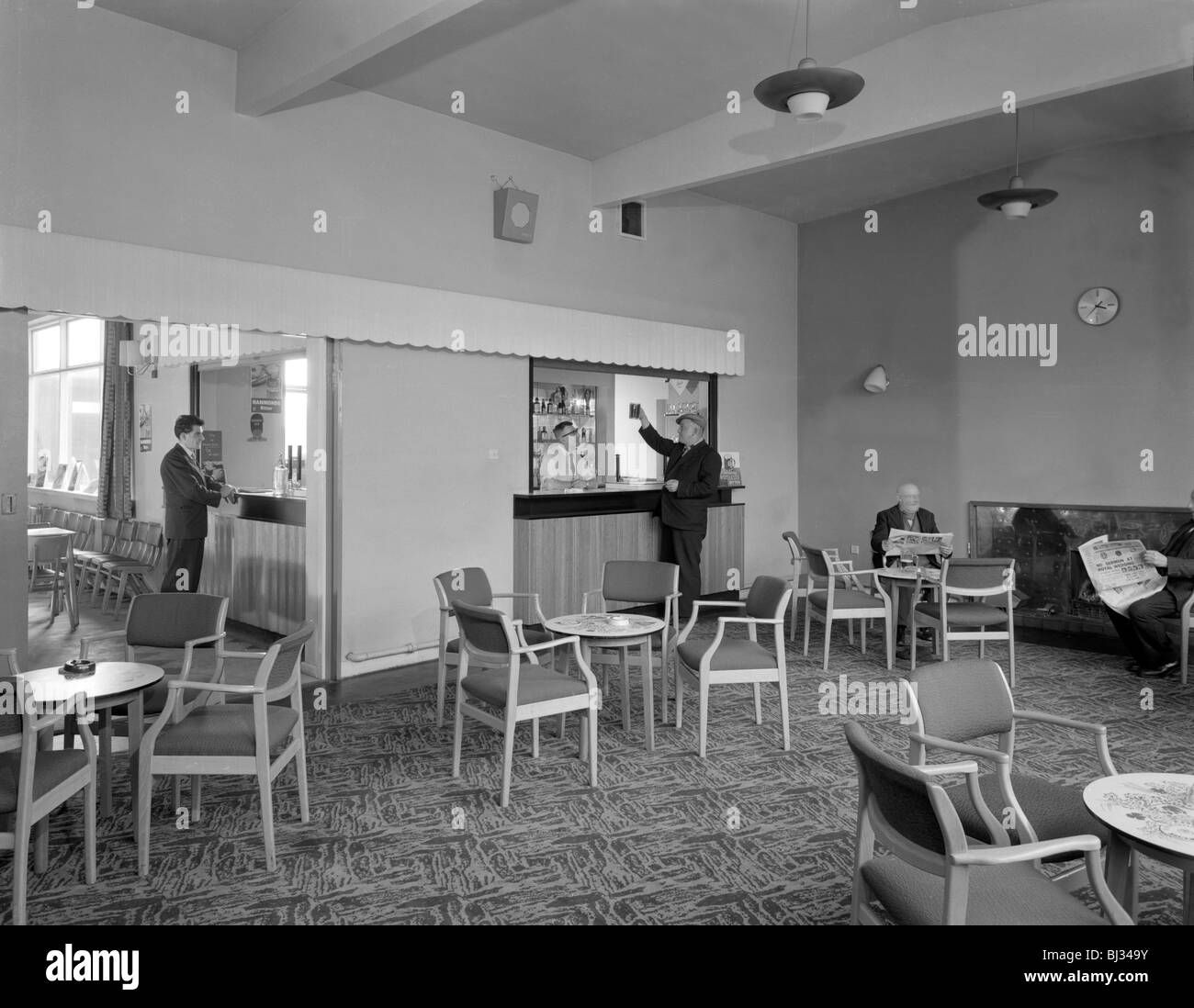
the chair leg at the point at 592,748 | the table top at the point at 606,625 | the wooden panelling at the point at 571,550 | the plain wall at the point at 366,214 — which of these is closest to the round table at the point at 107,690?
the chair leg at the point at 592,748

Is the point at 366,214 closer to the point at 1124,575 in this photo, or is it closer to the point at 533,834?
the point at 533,834

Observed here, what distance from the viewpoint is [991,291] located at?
332 inches

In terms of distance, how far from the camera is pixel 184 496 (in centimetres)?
691

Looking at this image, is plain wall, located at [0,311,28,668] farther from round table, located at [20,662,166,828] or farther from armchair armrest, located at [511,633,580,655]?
armchair armrest, located at [511,633,580,655]

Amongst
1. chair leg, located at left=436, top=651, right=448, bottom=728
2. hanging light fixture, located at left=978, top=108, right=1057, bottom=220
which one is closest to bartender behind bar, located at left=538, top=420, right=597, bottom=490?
chair leg, located at left=436, top=651, right=448, bottom=728

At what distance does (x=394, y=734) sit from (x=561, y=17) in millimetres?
4393

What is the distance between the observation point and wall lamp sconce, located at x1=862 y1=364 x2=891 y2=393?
916 centimetres

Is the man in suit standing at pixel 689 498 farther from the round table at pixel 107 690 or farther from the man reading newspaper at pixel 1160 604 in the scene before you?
the round table at pixel 107 690

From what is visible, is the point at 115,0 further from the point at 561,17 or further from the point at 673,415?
the point at 673,415

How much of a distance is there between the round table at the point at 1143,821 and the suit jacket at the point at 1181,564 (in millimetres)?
4297

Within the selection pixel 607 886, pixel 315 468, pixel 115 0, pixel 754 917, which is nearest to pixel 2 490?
pixel 315 468

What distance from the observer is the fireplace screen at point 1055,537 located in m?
7.57

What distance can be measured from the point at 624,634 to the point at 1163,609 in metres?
4.25

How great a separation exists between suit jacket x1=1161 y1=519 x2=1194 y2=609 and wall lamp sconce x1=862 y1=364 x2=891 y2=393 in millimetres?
3289
